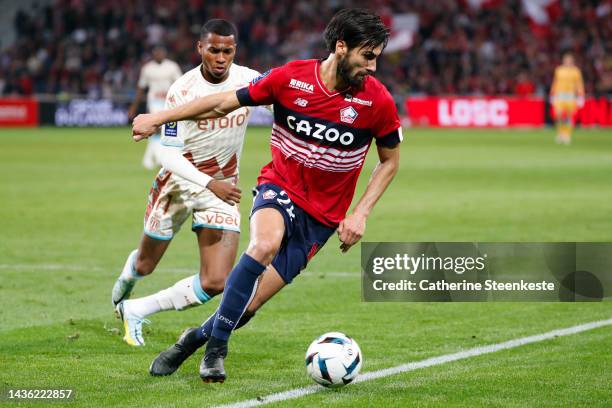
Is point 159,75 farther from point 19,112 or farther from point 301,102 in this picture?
point 19,112

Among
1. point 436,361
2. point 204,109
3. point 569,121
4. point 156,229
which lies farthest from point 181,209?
point 569,121

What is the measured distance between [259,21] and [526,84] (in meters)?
10.9

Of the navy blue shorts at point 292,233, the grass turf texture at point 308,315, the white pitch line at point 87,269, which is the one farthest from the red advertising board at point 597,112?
the navy blue shorts at point 292,233

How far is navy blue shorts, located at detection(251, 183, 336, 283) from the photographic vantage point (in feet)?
20.0

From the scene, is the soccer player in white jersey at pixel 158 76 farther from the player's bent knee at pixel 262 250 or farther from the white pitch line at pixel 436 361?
the player's bent knee at pixel 262 250

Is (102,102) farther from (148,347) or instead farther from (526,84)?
(148,347)

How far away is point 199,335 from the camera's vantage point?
20.3 ft

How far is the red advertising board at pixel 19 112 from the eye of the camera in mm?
37406

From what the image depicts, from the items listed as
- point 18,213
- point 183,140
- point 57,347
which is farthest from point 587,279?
point 18,213

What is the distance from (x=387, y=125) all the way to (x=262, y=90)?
28.8 inches

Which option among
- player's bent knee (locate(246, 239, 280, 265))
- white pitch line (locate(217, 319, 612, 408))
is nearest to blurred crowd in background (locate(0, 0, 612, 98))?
white pitch line (locate(217, 319, 612, 408))

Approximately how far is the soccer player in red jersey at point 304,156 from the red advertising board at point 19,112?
1282 inches

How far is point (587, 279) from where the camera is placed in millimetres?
9172

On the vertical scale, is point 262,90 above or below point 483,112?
above
